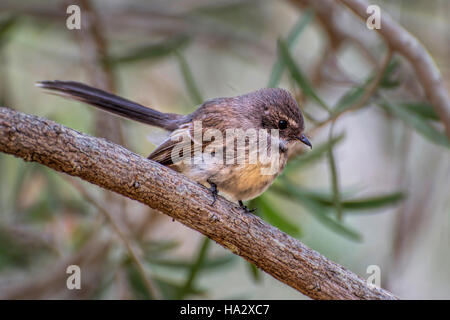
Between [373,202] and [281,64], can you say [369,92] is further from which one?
[373,202]

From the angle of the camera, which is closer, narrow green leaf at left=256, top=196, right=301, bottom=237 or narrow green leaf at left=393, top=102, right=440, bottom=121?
narrow green leaf at left=256, top=196, right=301, bottom=237

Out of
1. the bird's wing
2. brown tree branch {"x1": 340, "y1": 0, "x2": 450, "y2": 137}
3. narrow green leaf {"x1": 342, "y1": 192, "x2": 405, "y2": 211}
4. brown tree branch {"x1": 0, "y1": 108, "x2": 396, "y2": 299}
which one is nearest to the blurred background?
→ narrow green leaf {"x1": 342, "y1": 192, "x2": 405, "y2": 211}

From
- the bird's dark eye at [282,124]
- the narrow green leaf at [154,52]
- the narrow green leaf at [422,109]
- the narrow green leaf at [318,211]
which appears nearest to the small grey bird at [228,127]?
the bird's dark eye at [282,124]

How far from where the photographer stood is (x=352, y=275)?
2.58 metres

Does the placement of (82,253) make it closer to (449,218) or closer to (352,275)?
(352,275)

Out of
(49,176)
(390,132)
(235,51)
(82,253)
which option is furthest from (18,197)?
(390,132)

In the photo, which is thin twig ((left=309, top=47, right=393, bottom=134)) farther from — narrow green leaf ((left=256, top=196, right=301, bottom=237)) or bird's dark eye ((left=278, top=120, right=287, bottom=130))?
narrow green leaf ((left=256, top=196, right=301, bottom=237))

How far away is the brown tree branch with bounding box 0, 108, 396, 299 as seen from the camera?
2123mm

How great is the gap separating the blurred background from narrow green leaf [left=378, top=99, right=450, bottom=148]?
1 cm

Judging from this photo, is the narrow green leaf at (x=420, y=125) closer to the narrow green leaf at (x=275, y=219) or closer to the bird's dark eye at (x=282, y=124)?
the bird's dark eye at (x=282, y=124)

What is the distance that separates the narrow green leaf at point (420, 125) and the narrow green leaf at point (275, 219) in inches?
39.6

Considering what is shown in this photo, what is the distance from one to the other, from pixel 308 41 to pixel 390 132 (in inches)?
121

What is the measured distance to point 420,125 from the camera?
3.44 meters

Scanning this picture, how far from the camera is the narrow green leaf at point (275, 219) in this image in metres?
3.49
